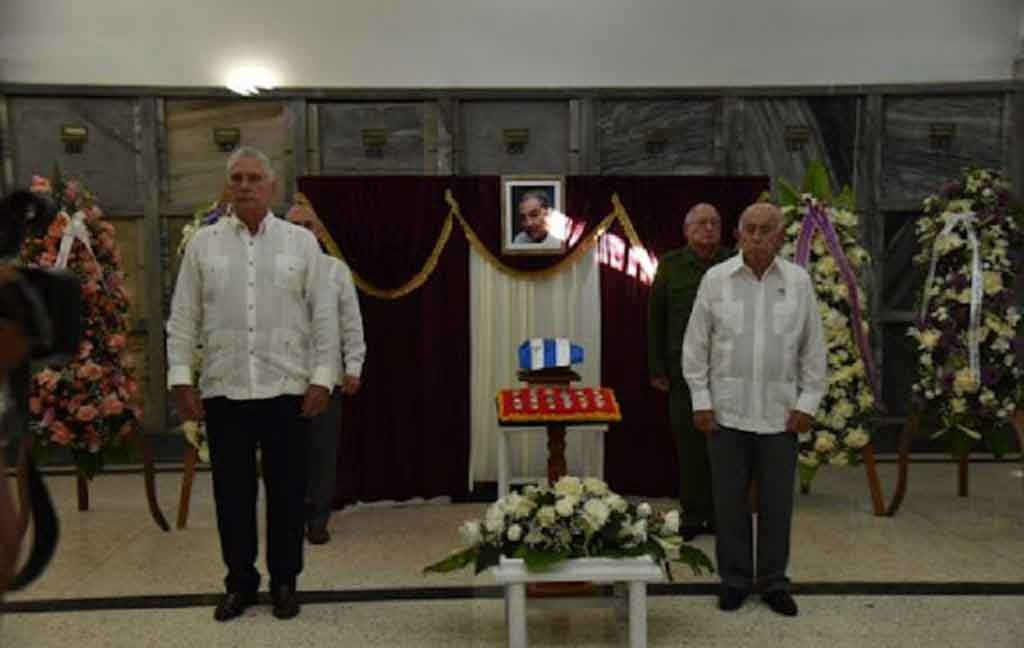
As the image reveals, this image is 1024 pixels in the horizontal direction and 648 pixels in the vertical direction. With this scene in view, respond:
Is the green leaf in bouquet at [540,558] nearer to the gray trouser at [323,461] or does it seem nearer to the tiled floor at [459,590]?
the tiled floor at [459,590]

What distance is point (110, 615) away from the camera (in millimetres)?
3500

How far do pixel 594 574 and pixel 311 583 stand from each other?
139 centimetres

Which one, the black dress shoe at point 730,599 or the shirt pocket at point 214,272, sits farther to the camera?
the black dress shoe at point 730,599

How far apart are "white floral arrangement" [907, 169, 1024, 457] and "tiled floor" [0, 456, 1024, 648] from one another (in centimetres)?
59

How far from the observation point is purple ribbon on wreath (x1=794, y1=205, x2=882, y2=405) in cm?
486

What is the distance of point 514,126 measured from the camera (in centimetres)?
625

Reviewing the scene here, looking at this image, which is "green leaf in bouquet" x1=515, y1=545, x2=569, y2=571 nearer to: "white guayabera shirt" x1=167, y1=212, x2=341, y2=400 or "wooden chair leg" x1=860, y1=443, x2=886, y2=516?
"white guayabera shirt" x1=167, y1=212, x2=341, y2=400

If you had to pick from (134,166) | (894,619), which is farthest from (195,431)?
(894,619)

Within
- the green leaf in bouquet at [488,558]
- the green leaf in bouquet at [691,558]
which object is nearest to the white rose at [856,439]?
the green leaf in bouquet at [691,558]

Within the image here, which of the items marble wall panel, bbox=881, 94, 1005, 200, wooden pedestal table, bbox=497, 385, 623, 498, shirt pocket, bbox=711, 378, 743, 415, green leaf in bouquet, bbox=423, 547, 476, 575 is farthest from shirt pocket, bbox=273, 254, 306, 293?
marble wall panel, bbox=881, 94, 1005, 200

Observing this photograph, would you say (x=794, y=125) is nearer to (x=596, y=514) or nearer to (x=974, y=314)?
(x=974, y=314)

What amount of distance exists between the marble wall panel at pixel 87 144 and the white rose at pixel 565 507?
168 inches

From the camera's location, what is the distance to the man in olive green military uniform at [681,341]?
14.2 feet

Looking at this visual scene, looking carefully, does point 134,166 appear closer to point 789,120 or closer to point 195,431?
point 195,431
